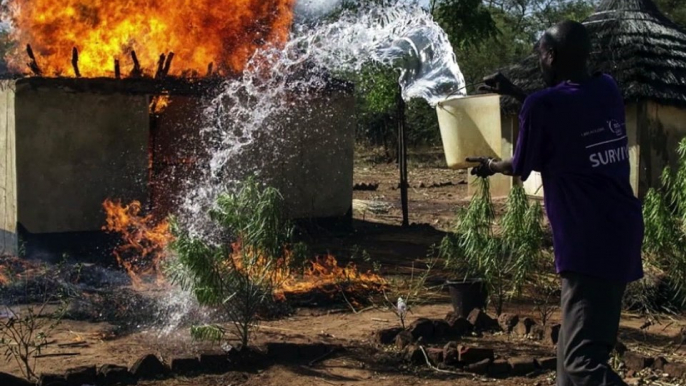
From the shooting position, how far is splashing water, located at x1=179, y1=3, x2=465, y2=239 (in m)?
11.7

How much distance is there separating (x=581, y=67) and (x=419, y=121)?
2419 centimetres

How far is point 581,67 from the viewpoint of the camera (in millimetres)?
4395

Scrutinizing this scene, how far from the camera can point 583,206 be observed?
→ 425 cm

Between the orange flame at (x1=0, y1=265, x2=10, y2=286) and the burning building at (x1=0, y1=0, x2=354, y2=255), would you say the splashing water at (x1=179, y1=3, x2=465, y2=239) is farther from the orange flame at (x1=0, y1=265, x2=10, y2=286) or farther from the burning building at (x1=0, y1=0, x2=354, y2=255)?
the orange flame at (x1=0, y1=265, x2=10, y2=286)

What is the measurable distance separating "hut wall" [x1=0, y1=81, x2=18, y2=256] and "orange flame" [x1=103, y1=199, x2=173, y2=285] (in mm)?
1072

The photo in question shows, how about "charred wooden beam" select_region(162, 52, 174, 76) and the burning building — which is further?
"charred wooden beam" select_region(162, 52, 174, 76)

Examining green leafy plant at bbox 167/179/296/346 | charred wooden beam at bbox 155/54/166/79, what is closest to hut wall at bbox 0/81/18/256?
charred wooden beam at bbox 155/54/166/79

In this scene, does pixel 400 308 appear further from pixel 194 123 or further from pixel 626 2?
pixel 626 2

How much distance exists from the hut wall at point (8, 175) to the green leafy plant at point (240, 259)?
5254 mm

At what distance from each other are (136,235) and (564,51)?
7.87 m

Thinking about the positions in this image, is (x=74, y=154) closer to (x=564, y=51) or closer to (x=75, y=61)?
(x=75, y=61)

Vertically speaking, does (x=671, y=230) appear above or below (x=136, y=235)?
above

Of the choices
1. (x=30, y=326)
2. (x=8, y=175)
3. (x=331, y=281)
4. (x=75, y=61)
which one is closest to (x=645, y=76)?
(x=331, y=281)

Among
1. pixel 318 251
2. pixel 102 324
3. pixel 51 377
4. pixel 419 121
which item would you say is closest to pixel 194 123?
pixel 318 251
